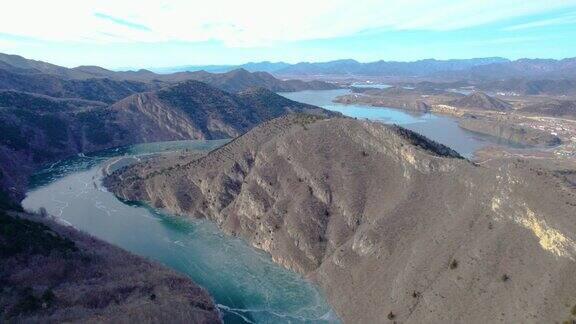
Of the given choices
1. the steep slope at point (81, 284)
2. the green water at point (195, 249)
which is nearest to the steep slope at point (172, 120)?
the green water at point (195, 249)

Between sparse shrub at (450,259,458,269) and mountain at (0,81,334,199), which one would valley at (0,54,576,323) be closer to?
sparse shrub at (450,259,458,269)

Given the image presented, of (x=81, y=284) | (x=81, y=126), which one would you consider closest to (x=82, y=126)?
(x=81, y=126)

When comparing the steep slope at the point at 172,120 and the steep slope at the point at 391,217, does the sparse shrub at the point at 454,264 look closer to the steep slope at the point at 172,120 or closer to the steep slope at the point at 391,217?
the steep slope at the point at 391,217

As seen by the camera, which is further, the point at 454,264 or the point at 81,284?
the point at 454,264

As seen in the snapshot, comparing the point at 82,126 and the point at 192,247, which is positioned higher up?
the point at 82,126

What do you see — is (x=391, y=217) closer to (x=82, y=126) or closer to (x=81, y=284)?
(x=81, y=284)

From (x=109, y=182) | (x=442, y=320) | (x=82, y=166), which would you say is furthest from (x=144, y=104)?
(x=442, y=320)

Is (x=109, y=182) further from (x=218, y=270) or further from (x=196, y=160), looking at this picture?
(x=218, y=270)
